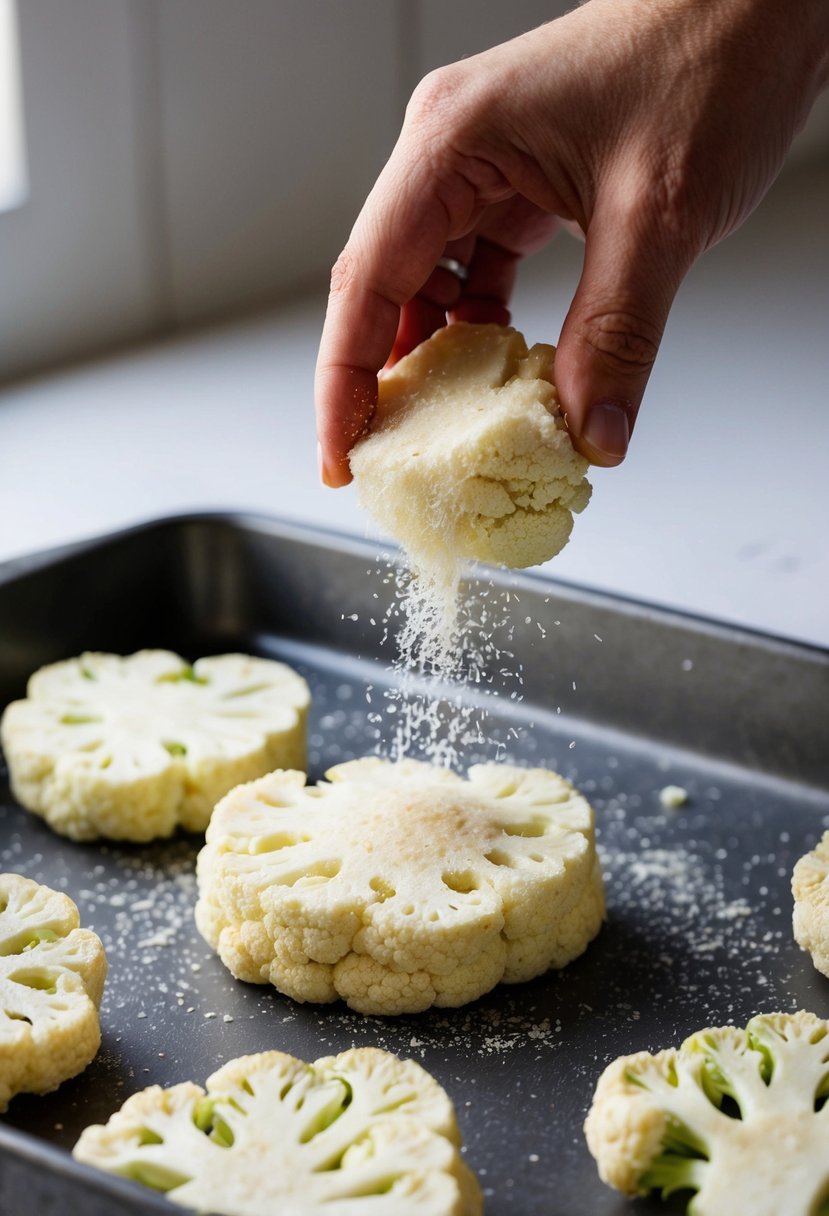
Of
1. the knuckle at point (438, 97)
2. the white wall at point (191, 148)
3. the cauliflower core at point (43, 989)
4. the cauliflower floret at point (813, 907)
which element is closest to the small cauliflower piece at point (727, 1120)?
the cauliflower floret at point (813, 907)

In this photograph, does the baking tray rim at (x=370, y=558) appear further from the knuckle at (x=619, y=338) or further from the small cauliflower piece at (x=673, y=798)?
the knuckle at (x=619, y=338)

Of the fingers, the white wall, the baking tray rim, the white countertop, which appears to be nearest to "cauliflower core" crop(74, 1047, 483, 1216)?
the baking tray rim

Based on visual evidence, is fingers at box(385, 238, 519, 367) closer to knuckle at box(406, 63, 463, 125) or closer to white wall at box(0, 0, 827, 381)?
knuckle at box(406, 63, 463, 125)

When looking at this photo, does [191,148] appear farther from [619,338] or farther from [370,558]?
[619,338]

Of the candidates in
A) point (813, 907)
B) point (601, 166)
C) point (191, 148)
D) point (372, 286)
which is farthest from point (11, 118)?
point (813, 907)

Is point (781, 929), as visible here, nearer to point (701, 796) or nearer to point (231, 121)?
point (701, 796)
